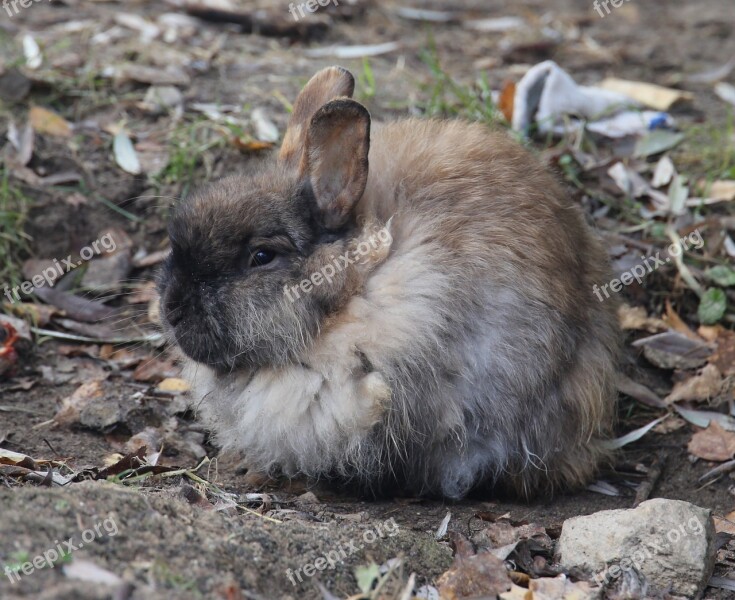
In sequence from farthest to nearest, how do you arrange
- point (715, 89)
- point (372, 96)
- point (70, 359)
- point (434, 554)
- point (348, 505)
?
1. point (715, 89)
2. point (372, 96)
3. point (70, 359)
4. point (348, 505)
5. point (434, 554)

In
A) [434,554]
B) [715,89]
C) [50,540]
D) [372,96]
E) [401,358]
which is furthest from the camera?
[715,89]

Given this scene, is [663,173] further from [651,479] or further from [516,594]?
[516,594]

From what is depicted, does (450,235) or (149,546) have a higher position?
(450,235)

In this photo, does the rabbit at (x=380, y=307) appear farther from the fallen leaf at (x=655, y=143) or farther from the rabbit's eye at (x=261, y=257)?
the fallen leaf at (x=655, y=143)

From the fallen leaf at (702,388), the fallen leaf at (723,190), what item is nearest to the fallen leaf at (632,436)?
the fallen leaf at (702,388)

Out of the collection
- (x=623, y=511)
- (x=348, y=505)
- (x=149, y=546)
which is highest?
(x=149, y=546)

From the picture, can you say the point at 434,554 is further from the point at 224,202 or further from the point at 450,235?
the point at 224,202

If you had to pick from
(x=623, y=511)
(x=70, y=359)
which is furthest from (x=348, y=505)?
(x=70, y=359)
